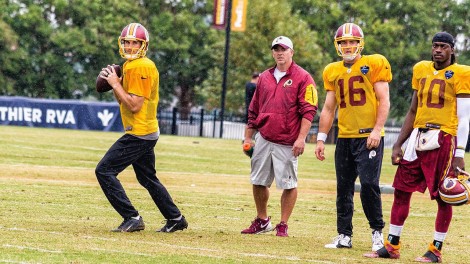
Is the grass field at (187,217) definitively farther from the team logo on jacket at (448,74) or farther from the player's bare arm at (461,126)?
the team logo on jacket at (448,74)

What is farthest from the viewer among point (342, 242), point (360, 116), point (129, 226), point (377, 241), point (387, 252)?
point (129, 226)

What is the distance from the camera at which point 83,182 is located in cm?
1780

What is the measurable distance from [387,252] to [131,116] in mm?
2959

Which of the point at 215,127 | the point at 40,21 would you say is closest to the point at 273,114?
the point at 215,127

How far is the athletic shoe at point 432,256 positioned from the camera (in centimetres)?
924

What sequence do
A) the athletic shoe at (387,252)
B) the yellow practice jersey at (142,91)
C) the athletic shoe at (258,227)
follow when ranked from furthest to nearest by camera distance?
the athletic shoe at (258,227), the yellow practice jersey at (142,91), the athletic shoe at (387,252)

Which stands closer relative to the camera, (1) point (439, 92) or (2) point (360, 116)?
(1) point (439, 92)

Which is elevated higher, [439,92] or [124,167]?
[439,92]

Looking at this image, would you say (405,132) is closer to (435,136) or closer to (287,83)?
(435,136)

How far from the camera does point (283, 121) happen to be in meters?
11.0

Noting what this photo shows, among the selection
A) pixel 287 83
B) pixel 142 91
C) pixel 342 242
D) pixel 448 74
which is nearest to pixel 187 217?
pixel 287 83

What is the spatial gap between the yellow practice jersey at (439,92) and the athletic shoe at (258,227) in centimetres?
246

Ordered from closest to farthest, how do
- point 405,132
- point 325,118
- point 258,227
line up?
1. point 405,132
2. point 325,118
3. point 258,227

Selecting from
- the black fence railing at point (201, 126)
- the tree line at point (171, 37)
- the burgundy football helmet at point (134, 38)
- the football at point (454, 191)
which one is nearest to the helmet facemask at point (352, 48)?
the football at point (454, 191)
